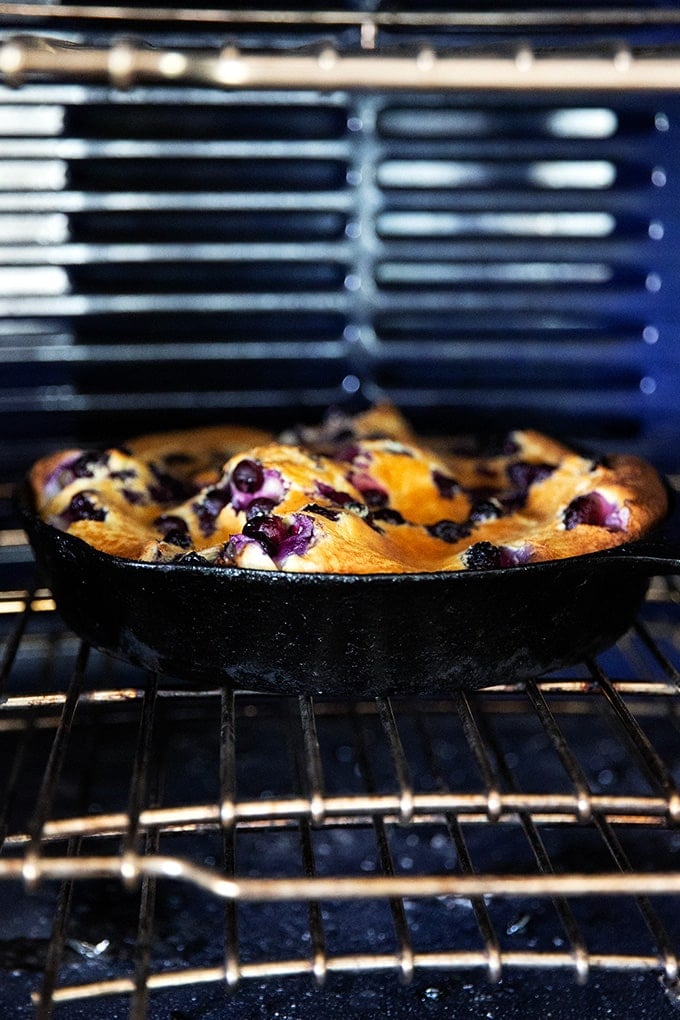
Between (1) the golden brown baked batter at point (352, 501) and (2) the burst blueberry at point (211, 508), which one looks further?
(2) the burst blueberry at point (211, 508)

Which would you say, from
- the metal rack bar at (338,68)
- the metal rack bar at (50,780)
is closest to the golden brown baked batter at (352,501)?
the metal rack bar at (50,780)

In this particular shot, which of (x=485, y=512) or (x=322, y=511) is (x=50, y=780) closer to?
(x=322, y=511)

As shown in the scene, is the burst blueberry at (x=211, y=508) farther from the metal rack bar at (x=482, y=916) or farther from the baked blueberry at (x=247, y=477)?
the metal rack bar at (x=482, y=916)

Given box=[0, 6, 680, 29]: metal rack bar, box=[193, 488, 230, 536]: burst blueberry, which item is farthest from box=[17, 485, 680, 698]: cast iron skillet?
box=[0, 6, 680, 29]: metal rack bar

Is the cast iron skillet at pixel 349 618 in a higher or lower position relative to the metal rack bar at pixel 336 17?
lower

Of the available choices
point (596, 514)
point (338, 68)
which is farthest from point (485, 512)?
point (338, 68)

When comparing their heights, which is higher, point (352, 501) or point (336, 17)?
point (336, 17)

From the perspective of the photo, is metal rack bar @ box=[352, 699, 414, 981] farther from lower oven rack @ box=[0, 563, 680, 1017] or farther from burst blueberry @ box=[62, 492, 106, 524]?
burst blueberry @ box=[62, 492, 106, 524]
